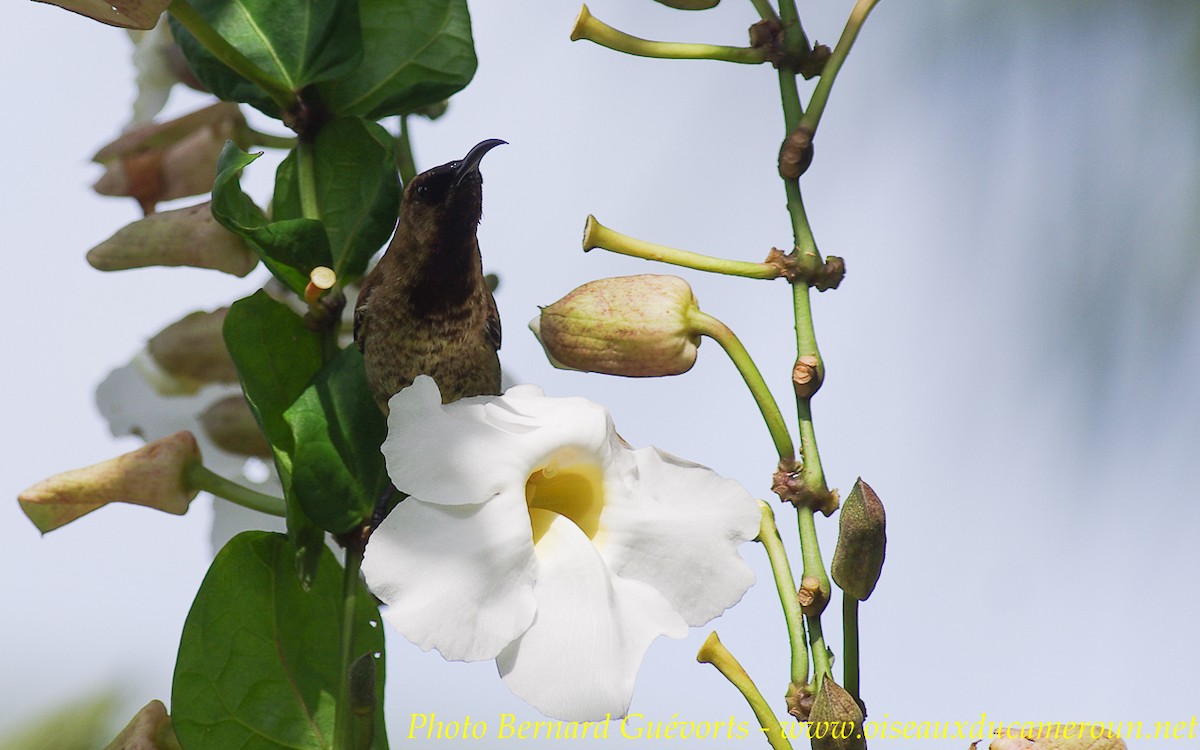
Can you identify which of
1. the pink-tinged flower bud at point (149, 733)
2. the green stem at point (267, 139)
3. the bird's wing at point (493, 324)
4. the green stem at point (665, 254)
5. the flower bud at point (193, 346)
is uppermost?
the green stem at point (267, 139)

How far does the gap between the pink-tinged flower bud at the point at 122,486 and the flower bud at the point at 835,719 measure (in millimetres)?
304

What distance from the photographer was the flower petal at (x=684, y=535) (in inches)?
15.1

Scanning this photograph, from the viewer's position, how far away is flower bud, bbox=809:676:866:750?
350 millimetres

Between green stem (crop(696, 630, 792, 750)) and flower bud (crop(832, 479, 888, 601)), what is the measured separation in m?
0.07

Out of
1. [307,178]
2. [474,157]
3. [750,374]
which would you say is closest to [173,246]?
[307,178]

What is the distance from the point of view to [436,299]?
0.45 meters

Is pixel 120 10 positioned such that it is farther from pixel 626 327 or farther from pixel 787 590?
pixel 787 590

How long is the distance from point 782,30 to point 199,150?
1.11ft

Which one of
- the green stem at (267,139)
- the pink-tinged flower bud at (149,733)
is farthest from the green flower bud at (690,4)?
the pink-tinged flower bud at (149,733)

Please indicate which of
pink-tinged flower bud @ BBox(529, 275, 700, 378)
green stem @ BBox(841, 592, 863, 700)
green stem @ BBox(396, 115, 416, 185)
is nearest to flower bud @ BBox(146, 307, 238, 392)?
green stem @ BBox(396, 115, 416, 185)

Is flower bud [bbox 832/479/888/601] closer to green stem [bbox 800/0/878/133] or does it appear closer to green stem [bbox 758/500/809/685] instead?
green stem [bbox 758/500/809/685]

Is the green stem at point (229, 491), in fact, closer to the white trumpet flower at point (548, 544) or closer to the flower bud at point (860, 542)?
the white trumpet flower at point (548, 544)

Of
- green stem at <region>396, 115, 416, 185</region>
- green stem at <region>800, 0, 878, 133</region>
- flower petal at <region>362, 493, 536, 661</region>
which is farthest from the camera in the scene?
green stem at <region>396, 115, 416, 185</region>

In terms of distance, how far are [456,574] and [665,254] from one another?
0.55 ft
